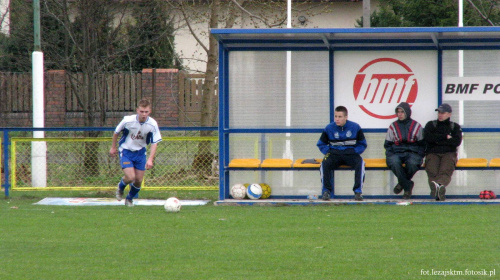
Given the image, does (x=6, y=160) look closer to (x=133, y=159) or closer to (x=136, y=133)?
(x=133, y=159)

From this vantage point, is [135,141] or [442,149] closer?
[135,141]

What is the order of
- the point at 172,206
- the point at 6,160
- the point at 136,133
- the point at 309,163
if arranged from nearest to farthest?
the point at 172,206 < the point at 136,133 < the point at 309,163 < the point at 6,160

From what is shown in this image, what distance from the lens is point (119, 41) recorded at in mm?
19047

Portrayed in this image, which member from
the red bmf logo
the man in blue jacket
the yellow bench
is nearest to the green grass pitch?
the man in blue jacket

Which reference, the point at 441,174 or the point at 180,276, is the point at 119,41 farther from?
the point at 180,276

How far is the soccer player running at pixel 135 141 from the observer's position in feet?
37.3

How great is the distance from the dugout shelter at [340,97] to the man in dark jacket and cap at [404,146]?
46 centimetres

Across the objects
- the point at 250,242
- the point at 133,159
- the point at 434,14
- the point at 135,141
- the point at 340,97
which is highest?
the point at 434,14

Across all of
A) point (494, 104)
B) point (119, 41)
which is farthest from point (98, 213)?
point (119, 41)

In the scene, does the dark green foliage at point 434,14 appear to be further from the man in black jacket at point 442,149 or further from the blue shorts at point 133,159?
the blue shorts at point 133,159

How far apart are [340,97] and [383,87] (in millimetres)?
721

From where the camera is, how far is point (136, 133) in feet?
→ 37.6

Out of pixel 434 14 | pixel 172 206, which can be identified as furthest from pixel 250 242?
pixel 434 14

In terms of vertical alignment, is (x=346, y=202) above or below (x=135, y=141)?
below
